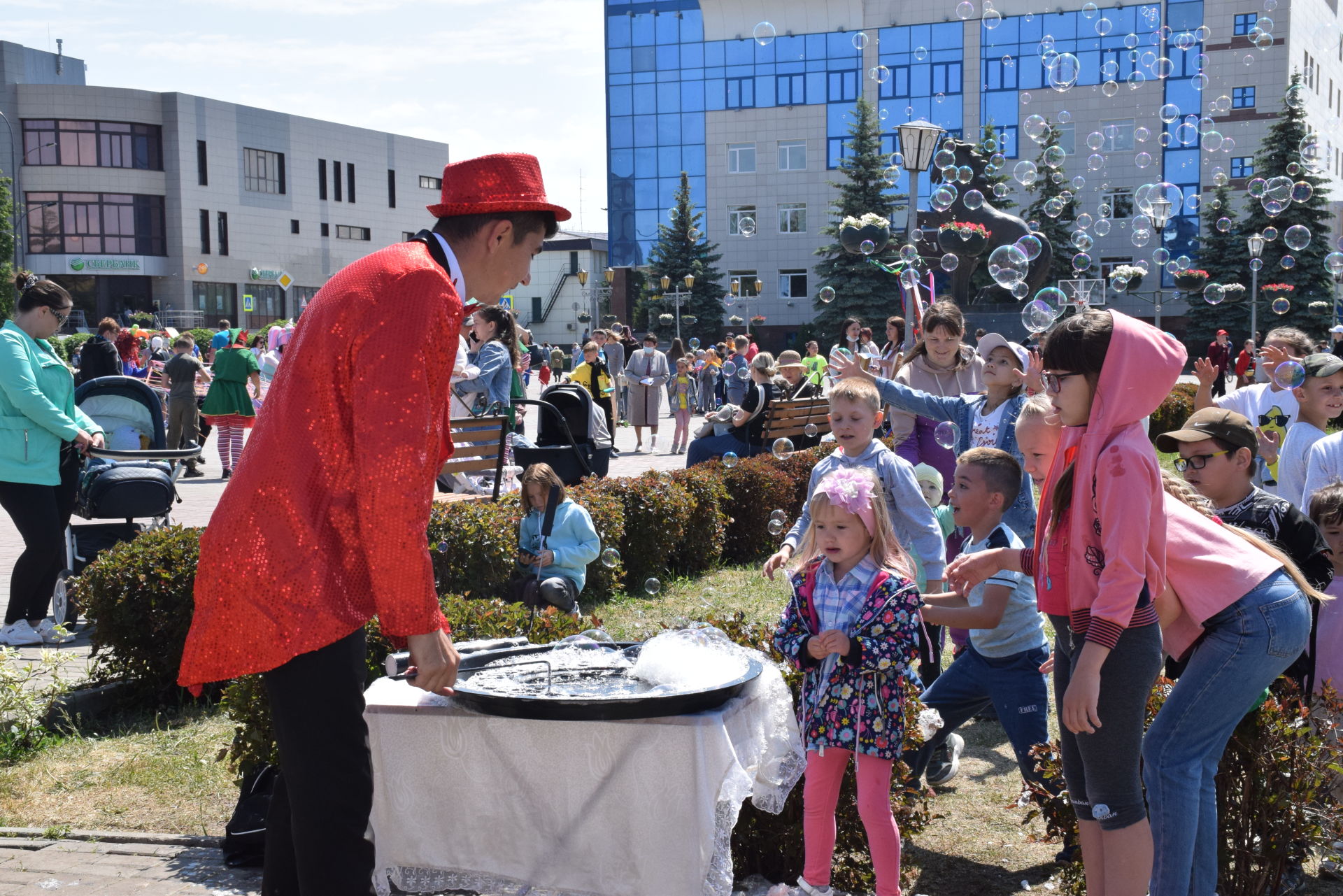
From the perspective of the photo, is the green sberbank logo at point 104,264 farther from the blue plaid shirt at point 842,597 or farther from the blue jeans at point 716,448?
the blue plaid shirt at point 842,597

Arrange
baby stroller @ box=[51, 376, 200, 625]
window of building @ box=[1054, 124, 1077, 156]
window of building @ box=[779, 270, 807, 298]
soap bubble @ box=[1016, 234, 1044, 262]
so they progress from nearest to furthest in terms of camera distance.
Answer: baby stroller @ box=[51, 376, 200, 625] → soap bubble @ box=[1016, 234, 1044, 262] → window of building @ box=[1054, 124, 1077, 156] → window of building @ box=[779, 270, 807, 298]

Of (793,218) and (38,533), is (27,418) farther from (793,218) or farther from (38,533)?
(793,218)

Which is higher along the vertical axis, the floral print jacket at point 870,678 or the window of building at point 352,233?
the window of building at point 352,233

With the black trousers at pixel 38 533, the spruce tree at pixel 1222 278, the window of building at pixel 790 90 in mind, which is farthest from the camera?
the window of building at pixel 790 90

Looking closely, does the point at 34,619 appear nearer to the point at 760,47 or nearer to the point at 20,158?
the point at 760,47

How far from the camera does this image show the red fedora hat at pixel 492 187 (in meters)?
2.73

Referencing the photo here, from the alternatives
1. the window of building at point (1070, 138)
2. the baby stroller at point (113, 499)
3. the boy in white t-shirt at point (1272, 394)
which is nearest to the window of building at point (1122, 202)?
the window of building at point (1070, 138)

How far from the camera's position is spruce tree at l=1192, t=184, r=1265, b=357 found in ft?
135

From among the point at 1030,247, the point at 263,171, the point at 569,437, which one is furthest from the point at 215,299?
the point at 1030,247

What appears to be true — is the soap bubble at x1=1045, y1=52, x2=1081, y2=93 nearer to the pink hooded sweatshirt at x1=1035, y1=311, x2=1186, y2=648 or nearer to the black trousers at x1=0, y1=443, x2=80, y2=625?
the black trousers at x1=0, y1=443, x2=80, y2=625

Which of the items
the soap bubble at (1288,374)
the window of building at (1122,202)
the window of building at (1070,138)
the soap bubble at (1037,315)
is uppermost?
the window of building at (1070,138)

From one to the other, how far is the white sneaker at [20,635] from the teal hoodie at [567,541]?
2770 millimetres

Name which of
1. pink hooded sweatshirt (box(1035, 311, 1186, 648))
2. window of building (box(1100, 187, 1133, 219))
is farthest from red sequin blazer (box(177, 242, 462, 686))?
window of building (box(1100, 187, 1133, 219))

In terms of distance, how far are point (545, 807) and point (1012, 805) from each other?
1.64m
